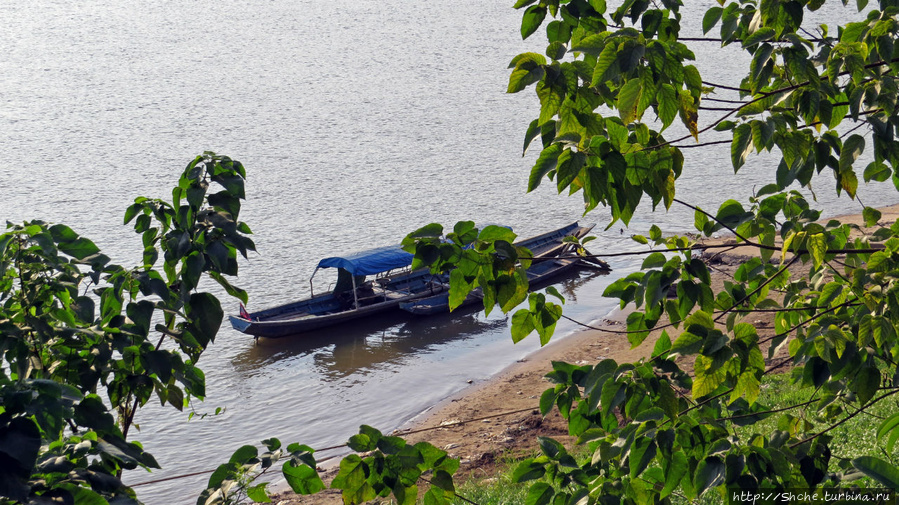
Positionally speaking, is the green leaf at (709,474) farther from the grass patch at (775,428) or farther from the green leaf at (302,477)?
the grass patch at (775,428)

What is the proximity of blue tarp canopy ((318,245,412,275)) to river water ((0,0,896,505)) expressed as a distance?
1968 mm

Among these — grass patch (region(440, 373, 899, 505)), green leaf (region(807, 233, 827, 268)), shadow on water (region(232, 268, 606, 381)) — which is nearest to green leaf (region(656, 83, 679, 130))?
green leaf (region(807, 233, 827, 268))

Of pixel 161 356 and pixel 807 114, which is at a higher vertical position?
pixel 807 114

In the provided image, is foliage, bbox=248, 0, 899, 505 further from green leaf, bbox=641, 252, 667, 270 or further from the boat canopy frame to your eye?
the boat canopy frame

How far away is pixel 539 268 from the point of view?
27.7m

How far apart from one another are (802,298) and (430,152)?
130 ft

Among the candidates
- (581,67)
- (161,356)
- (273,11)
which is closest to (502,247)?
(581,67)

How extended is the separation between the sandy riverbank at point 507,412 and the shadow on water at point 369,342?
2846mm

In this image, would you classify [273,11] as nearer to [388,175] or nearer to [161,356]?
[388,175]

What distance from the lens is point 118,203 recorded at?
33281 millimetres

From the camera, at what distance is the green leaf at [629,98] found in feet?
8.35

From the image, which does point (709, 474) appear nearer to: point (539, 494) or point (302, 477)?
point (539, 494)

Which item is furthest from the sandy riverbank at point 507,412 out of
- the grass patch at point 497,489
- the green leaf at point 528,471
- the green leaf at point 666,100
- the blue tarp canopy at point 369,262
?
the green leaf at point 666,100

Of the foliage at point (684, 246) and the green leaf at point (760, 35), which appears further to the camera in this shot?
the green leaf at point (760, 35)
